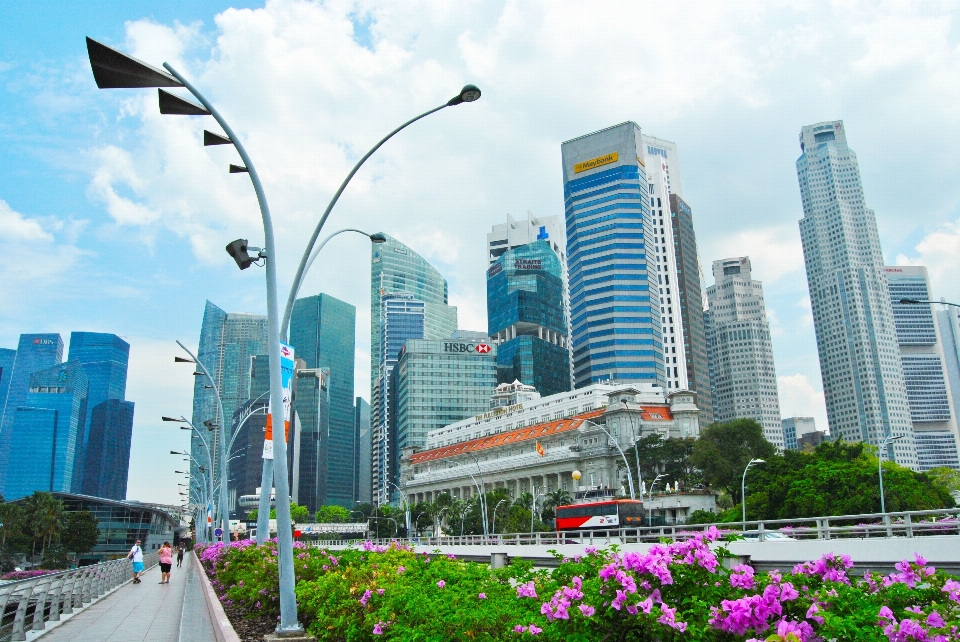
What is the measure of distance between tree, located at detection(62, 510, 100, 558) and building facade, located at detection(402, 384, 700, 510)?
161 ft

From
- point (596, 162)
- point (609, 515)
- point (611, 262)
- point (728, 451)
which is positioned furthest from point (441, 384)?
point (609, 515)

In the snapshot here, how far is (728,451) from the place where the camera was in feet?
334

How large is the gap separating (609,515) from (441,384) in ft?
420

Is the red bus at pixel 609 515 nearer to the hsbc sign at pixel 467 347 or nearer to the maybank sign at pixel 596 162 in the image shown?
the hsbc sign at pixel 467 347

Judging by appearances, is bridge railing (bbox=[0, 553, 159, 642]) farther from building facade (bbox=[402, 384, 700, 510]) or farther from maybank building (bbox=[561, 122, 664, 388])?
maybank building (bbox=[561, 122, 664, 388])

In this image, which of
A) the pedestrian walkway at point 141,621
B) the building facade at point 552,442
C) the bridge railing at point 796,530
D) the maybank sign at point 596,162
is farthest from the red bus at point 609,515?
the maybank sign at point 596,162

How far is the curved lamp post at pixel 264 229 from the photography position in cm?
1089

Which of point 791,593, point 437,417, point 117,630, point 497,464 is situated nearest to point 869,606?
point 791,593

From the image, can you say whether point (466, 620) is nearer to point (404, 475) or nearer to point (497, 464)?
point (497, 464)

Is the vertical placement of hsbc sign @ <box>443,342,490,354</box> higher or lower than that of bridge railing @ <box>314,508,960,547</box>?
higher

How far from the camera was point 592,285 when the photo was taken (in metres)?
168

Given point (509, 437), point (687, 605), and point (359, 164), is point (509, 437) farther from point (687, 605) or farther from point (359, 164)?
point (687, 605)

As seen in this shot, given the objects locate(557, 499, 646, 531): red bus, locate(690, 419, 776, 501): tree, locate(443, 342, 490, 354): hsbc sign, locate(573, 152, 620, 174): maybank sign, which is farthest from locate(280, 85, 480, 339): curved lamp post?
locate(443, 342, 490, 354): hsbc sign

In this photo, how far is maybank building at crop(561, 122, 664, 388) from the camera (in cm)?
16375
